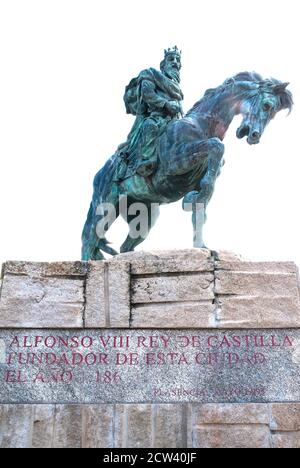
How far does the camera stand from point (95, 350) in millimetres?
6137

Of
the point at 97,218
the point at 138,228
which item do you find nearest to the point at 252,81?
the point at 138,228

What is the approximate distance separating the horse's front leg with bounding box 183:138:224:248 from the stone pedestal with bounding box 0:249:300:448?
0.84 meters

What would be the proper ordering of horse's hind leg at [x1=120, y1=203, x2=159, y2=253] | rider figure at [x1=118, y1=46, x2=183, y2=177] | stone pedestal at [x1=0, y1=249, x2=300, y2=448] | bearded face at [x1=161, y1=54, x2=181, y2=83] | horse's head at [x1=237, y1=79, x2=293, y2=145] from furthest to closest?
bearded face at [x1=161, y1=54, x2=181, y2=83] → horse's hind leg at [x1=120, y1=203, x2=159, y2=253] → rider figure at [x1=118, y1=46, x2=183, y2=177] → horse's head at [x1=237, y1=79, x2=293, y2=145] → stone pedestal at [x1=0, y1=249, x2=300, y2=448]

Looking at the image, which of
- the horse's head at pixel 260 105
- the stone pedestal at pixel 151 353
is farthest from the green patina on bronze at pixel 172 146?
the stone pedestal at pixel 151 353

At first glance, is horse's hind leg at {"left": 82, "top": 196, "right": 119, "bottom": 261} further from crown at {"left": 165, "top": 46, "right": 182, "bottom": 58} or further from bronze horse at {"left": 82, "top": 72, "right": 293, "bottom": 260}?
crown at {"left": 165, "top": 46, "right": 182, "bottom": 58}

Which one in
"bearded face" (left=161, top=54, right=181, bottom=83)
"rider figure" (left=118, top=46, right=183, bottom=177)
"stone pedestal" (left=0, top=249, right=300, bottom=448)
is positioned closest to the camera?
"stone pedestal" (left=0, top=249, right=300, bottom=448)

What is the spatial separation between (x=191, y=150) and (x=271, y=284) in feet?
6.72

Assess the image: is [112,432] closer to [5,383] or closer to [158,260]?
[5,383]

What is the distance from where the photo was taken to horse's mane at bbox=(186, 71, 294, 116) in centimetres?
819

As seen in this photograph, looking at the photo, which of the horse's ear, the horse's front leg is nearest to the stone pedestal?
the horse's front leg

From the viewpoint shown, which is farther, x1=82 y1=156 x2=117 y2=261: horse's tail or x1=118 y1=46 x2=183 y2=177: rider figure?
x1=82 y1=156 x2=117 y2=261: horse's tail

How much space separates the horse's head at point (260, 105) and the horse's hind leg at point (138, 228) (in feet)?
4.74

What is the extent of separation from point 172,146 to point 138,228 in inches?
51.9

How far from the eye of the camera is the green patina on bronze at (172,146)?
7703 millimetres
